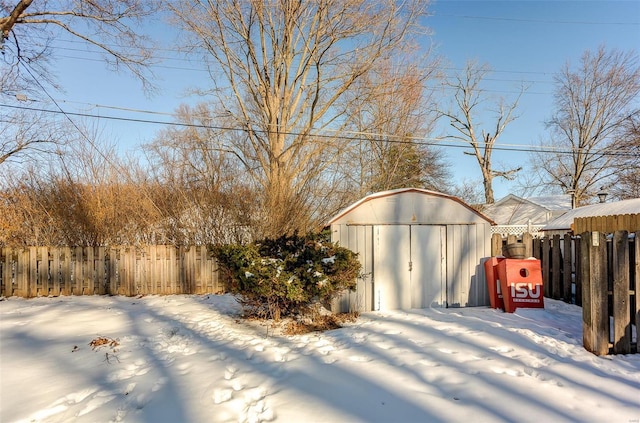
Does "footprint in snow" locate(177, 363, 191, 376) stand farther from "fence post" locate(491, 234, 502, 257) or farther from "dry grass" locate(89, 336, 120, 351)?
"fence post" locate(491, 234, 502, 257)

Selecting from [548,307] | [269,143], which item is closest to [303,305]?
[548,307]

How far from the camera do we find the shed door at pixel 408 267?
21.4ft

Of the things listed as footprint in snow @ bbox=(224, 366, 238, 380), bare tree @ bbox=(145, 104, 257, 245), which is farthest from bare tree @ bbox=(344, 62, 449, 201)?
footprint in snow @ bbox=(224, 366, 238, 380)

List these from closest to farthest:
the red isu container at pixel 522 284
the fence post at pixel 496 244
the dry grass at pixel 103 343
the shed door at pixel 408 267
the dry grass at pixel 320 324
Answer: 1. the dry grass at pixel 103 343
2. the dry grass at pixel 320 324
3. the red isu container at pixel 522 284
4. the shed door at pixel 408 267
5. the fence post at pixel 496 244

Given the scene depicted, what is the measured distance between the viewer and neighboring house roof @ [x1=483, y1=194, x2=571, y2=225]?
23.3m

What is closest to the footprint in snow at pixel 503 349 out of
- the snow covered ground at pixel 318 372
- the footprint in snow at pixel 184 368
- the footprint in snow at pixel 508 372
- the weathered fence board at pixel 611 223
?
the snow covered ground at pixel 318 372

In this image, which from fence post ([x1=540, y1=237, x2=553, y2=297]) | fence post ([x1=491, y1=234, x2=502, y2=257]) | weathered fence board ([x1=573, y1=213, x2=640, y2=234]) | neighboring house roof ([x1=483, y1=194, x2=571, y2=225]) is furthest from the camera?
neighboring house roof ([x1=483, y1=194, x2=571, y2=225])

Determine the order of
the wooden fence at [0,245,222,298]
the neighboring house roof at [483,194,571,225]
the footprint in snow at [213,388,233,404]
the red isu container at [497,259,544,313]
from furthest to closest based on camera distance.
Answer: the neighboring house roof at [483,194,571,225], the wooden fence at [0,245,222,298], the red isu container at [497,259,544,313], the footprint in snow at [213,388,233,404]

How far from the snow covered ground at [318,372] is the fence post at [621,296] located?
184mm

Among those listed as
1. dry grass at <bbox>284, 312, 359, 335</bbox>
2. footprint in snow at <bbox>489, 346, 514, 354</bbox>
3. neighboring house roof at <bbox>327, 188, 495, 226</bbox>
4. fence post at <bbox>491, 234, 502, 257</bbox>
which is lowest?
dry grass at <bbox>284, 312, 359, 335</bbox>

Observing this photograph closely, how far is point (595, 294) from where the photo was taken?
3.95m

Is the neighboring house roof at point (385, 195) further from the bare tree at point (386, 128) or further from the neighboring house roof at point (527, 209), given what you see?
the neighboring house roof at point (527, 209)

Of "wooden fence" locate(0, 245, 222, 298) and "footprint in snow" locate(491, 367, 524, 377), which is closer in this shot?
"footprint in snow" locate(491, 367, 524, 377)

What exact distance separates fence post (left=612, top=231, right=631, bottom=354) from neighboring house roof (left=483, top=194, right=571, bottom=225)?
823 inches
